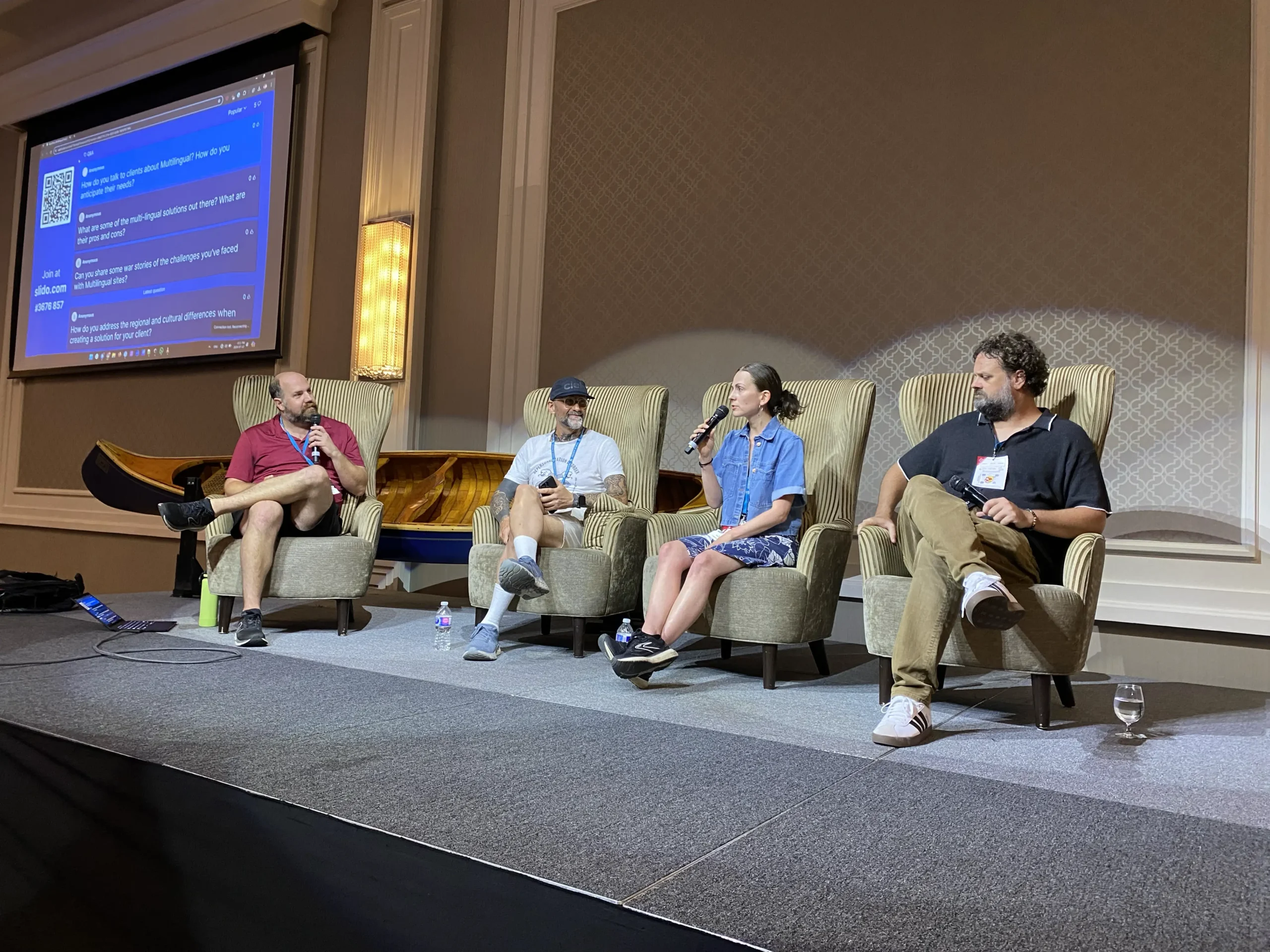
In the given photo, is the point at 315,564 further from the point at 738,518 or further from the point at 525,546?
the point at 738,518

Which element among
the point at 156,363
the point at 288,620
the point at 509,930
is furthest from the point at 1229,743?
the point at 156,363

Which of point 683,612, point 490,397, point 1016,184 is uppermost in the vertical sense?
point 1016,184

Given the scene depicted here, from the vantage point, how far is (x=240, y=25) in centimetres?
595

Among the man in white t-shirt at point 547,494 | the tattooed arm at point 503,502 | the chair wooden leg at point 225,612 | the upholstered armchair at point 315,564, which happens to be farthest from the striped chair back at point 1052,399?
the chair wooden leg at point 225,612

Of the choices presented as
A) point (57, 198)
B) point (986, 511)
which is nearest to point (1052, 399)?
point (986, 511)

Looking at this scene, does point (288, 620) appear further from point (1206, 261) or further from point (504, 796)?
point (1206, 261)

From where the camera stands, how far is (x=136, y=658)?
2.77m

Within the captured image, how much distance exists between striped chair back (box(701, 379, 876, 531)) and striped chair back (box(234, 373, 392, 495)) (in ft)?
5.00

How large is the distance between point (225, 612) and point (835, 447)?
223 cm

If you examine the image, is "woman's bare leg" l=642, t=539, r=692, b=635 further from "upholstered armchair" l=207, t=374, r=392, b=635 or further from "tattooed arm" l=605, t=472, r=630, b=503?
"upholstered armchair" l=207, t=374, r=392, b=635

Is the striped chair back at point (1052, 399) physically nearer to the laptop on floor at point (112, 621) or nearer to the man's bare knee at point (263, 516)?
the man's bare knee at point (263, 516)

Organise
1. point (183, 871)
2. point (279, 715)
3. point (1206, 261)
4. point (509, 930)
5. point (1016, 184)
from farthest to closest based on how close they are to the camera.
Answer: point (1016, 184) → point (1206, 261) → point (279, 715) → point (183, 871) → point (509, 930)

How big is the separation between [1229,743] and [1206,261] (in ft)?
6.00

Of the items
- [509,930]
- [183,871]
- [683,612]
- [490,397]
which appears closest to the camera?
[509,930]
